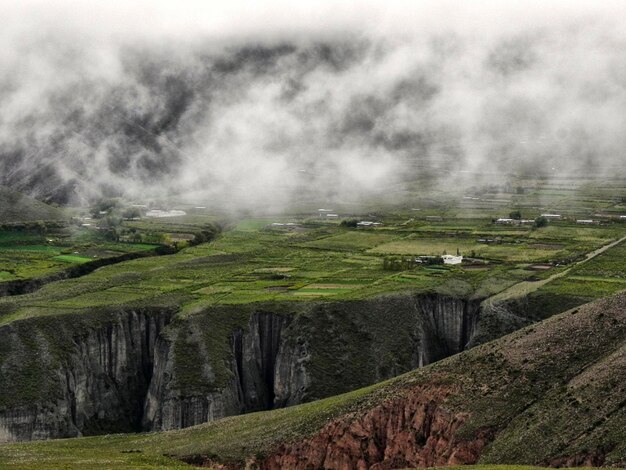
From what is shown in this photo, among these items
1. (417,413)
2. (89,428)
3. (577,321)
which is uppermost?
(577,321)

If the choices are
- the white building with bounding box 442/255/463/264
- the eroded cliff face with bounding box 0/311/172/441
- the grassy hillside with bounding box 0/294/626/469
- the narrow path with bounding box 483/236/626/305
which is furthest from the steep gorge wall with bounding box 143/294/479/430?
the white building with bounding box 442/255/463/264

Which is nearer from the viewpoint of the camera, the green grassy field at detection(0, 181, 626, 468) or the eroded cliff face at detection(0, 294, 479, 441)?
the green grassy field at detection(0, 181, 626, 468)

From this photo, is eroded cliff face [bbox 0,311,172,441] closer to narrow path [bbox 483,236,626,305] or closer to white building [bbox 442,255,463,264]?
narrow path [bbox 483,236,626,305]

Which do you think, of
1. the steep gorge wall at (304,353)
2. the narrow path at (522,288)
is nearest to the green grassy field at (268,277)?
the narrow path at (522,288)

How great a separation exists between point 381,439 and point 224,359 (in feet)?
122

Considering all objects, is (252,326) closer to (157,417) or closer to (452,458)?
(157,417)

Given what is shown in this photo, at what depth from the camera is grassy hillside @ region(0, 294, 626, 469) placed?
65.6m

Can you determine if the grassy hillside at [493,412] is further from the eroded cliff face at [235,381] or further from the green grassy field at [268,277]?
the eroded cliff face at [235,381]

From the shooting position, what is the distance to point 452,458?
229 ft

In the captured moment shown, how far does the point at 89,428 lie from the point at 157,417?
783 cm

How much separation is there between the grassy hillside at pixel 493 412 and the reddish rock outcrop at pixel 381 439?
164mm

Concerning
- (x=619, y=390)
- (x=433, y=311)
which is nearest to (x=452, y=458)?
(x=619, y=390)

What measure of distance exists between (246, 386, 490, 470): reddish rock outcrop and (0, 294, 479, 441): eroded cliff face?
29.3 metres

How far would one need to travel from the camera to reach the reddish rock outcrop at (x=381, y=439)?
2891 inches
